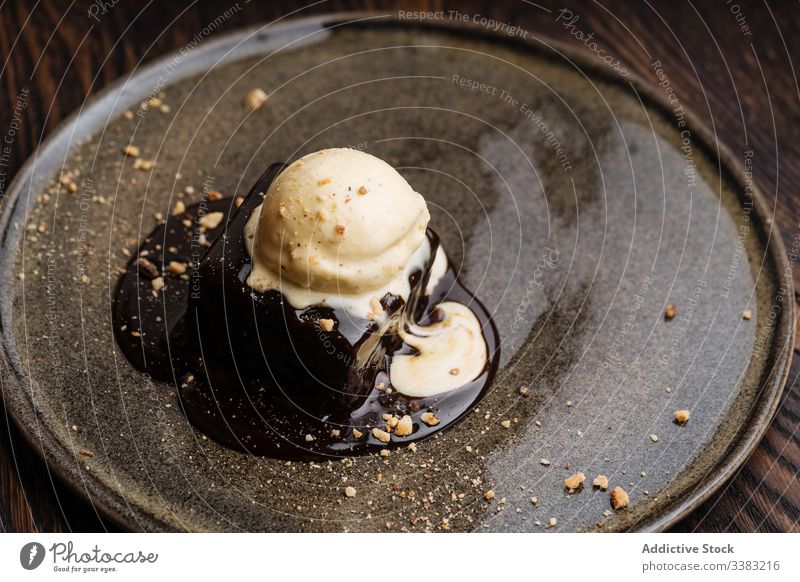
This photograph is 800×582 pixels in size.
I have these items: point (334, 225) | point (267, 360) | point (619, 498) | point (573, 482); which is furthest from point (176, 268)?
point (619, 498)

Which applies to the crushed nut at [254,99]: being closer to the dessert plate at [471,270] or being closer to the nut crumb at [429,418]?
the dessert plate at [471,270]

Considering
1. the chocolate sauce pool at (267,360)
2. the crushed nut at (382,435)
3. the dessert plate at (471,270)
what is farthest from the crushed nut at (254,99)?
the crushed nut at (382,435)

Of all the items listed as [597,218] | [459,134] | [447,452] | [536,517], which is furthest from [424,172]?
[536,517]

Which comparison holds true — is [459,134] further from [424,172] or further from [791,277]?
[791,277]

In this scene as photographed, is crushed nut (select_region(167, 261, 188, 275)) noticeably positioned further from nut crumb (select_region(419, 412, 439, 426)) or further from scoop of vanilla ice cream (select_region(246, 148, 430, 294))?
nut crumb (select_region(419, 412, 439, 426))

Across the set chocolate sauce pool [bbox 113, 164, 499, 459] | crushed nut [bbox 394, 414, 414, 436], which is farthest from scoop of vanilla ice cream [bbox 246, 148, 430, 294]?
crushed nut [bbox 394, 414, 414, 436]
